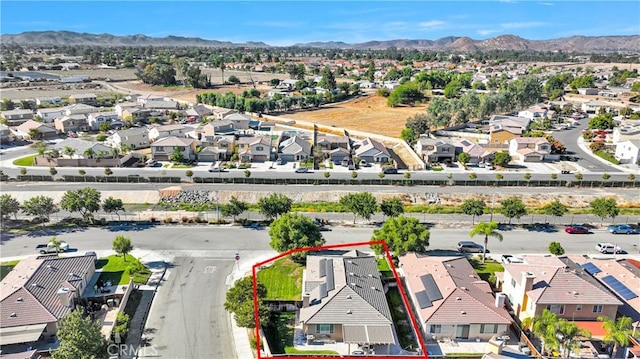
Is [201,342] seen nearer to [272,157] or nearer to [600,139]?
[272,157]

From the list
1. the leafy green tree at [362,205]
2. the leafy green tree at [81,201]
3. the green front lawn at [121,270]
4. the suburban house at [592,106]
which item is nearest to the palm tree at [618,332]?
the leafy green tree at [362,205]

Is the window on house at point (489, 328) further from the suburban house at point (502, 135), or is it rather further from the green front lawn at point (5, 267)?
the suburban house at point (502, 135)

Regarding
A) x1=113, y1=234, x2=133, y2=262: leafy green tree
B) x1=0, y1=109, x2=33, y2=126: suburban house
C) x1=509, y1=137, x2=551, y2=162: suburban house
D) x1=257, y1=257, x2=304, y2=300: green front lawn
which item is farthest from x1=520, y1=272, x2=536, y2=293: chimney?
x1=0, y1=109, x2=33, y2=126: suburban house

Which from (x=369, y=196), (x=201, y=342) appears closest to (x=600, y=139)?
(x=369, y=196)

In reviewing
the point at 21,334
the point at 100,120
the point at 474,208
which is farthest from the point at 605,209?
the point at 100,120

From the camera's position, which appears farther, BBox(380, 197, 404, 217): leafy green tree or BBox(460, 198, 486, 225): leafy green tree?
BBox(460, 198, 486, 225): leafy green tree

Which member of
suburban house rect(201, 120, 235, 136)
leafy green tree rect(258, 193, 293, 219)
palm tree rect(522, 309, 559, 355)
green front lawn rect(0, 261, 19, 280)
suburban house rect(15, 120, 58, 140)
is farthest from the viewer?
suburban house rect(15, 120, 58, 140)

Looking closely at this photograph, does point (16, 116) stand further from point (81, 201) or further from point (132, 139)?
point (81, 201)

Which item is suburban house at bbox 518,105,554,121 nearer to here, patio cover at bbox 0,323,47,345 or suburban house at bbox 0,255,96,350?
suburban house at bbox 0,255,96,350
